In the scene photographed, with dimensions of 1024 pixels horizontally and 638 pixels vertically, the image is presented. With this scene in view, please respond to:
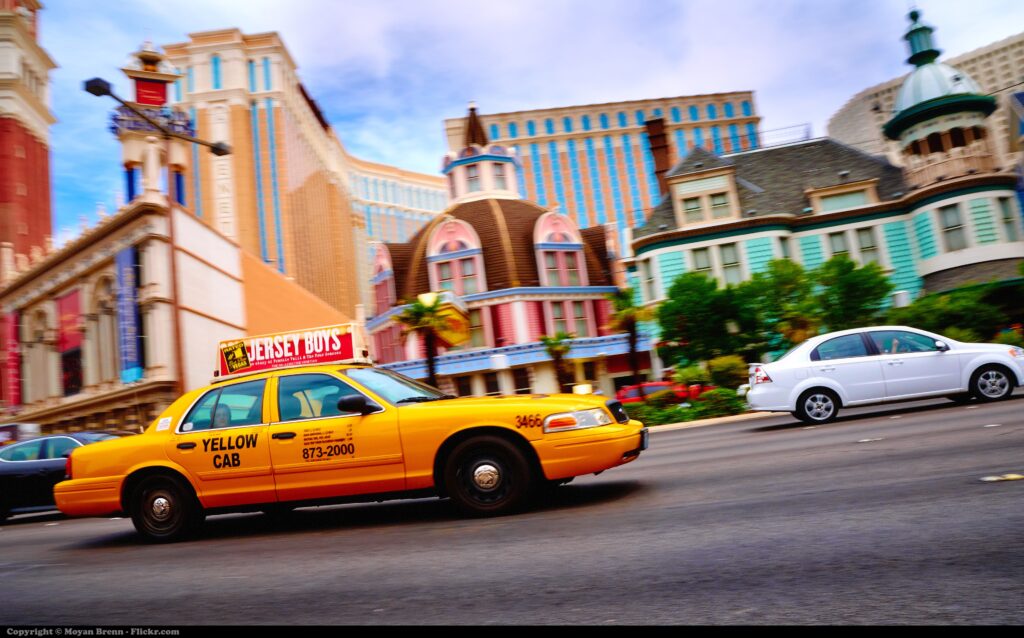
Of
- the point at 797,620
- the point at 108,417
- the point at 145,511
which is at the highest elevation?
the point at 108,417

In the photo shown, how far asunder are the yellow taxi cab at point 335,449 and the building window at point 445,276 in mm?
30667

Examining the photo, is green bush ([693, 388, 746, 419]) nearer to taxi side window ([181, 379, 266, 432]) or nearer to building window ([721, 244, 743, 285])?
building window ([721, 244, 743, 285])

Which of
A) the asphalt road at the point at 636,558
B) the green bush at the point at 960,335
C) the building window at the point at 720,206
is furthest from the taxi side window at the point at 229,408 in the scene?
the building window at the point at 720,206

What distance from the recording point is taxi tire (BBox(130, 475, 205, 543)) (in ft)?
22.1

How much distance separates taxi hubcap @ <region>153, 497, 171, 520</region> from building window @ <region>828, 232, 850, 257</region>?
29.5 m

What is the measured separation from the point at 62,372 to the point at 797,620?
132 feet

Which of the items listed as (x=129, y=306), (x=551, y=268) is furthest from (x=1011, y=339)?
(x=129, y=306)

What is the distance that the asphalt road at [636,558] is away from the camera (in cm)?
323

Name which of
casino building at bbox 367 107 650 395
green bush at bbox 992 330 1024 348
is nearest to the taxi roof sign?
casino building at bbox 367 107 650 395

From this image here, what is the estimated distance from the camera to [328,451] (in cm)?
631

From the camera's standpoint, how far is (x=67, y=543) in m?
7.90
